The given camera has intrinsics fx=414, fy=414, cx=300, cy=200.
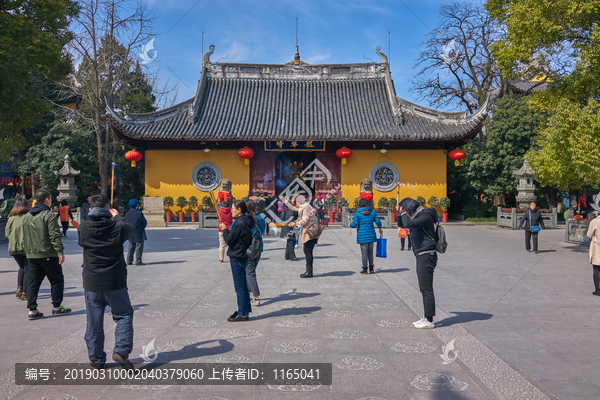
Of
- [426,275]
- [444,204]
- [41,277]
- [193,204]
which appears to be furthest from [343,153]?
[41,277]

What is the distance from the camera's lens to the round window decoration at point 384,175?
65.5 feet

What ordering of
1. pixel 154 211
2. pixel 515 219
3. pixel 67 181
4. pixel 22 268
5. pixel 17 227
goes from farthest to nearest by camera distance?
pixel 154 211 → pixel 67 181 → pixel 515 219 → pixel 22 268 → pixel 17 227

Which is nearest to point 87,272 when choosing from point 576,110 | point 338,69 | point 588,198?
point 576,110

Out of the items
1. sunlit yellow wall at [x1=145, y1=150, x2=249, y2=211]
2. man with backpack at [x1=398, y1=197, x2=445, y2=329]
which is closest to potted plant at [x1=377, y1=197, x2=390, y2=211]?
sunlit yellow wall at [x1=145, y1=150, x2=249, y2=211]

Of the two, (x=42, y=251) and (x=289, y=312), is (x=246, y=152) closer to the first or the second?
(x=42, y=251)

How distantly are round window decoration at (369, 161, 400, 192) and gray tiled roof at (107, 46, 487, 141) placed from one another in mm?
1719

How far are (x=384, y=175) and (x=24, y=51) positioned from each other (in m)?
14.8

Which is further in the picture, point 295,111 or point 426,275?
point 295,111

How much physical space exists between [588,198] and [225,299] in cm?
2444

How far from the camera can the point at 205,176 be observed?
19906 millimetres

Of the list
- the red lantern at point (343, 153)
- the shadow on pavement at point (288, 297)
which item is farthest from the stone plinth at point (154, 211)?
the shadow on pavement at point (288, 297)

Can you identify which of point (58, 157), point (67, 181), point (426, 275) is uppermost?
point (58, 157)

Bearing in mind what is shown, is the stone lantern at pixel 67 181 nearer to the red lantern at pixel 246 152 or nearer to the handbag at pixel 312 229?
the red lantern at pixel 246 152

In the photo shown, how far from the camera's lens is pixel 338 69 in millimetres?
23047
